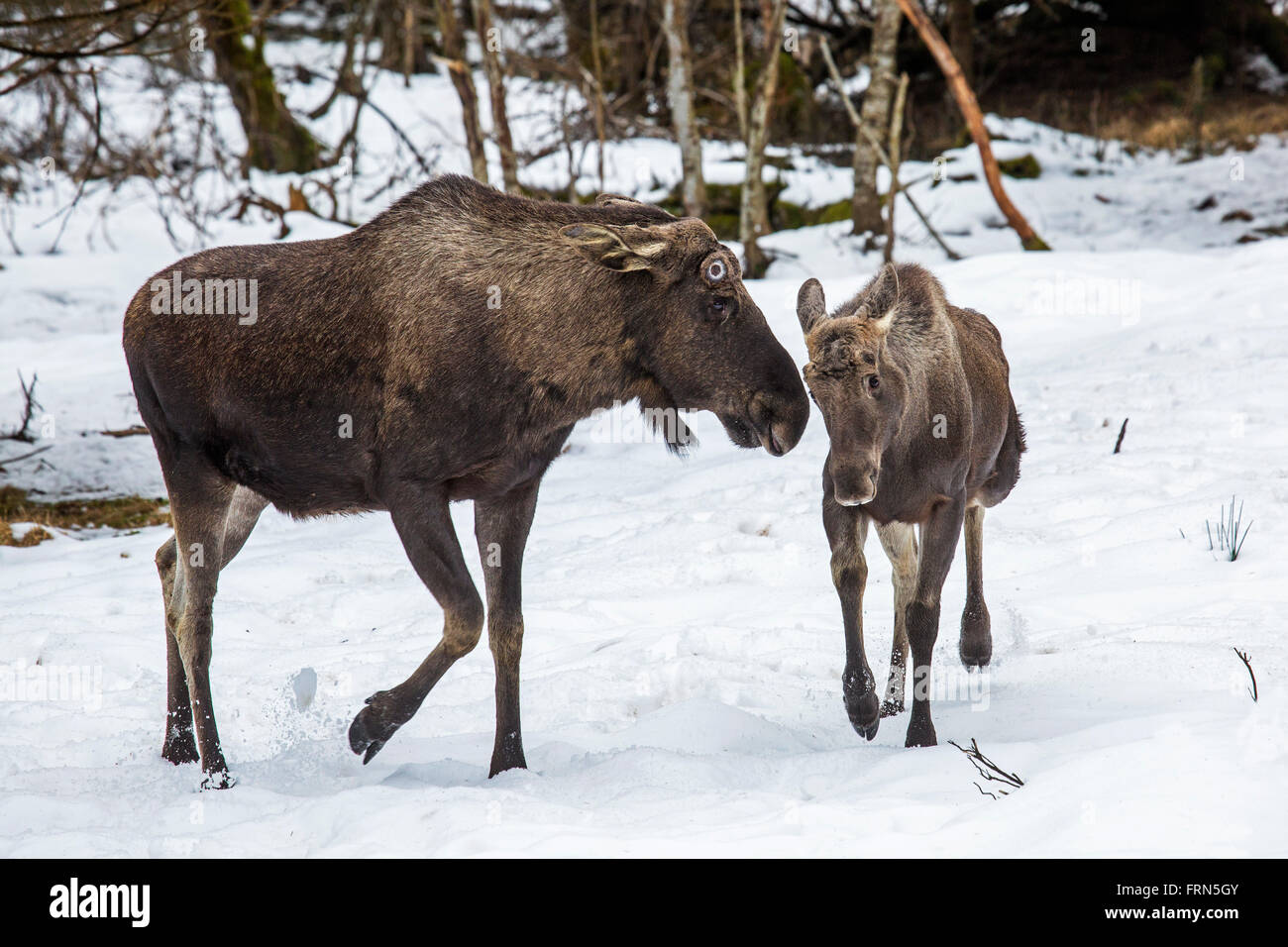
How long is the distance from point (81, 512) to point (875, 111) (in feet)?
35.3

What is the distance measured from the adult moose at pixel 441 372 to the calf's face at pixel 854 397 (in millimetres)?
204

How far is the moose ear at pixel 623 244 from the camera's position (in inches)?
180

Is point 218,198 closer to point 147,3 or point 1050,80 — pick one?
point 147,3

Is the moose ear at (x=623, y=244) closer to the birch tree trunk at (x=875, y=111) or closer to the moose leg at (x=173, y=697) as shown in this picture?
the moose leg at (x=173, y=697)

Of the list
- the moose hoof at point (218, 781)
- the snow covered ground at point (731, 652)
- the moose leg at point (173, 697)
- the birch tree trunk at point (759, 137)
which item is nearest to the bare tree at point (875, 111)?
the birch tree trunk at point (759, 137)

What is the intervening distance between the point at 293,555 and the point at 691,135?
8.17m

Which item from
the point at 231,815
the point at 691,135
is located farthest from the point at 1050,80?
the point at 231,815

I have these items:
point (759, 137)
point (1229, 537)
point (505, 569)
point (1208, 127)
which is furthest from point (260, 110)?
point (1229, 537)

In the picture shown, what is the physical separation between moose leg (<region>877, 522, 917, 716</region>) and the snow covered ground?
21cm

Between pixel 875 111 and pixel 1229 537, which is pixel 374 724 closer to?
pixel 1229 537

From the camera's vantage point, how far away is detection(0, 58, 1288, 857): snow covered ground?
12.0ft

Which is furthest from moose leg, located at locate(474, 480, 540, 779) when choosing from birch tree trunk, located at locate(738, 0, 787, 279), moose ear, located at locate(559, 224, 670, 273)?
birch tree trunk, located at locate(738, 0, 787, 279)

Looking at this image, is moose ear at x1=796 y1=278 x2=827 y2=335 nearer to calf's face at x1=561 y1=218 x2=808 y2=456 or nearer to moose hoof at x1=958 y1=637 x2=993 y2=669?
calf's face at x1=561 y1=218 x2=808 y2=456

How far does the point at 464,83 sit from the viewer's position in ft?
39.1
